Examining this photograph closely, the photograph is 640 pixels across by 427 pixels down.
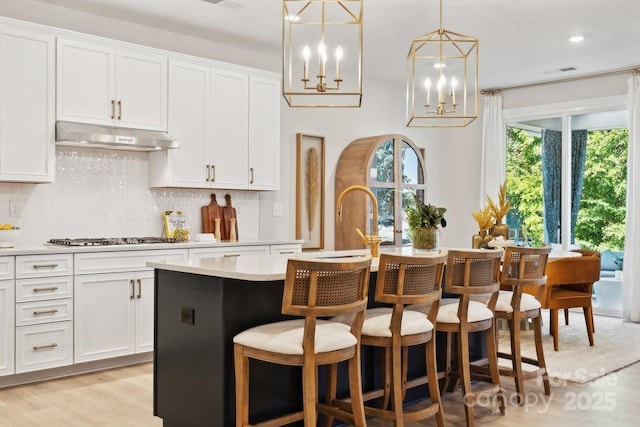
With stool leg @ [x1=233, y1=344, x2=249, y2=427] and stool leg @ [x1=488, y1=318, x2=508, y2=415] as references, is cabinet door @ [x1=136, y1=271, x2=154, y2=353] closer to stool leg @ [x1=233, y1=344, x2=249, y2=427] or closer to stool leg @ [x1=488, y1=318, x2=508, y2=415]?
stool leg @ [x1=233, y1=344, x2=249, y2=427]

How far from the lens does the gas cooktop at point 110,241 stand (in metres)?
4.52

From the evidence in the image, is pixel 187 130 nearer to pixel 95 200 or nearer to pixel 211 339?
pixel 95 200

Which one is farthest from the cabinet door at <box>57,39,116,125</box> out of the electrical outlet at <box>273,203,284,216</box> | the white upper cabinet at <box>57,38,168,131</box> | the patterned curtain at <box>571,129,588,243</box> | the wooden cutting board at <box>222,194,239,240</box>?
the patterned curtain at <box>571,129,588,243</box>

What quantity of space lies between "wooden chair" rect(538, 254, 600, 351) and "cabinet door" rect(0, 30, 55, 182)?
13.2ft

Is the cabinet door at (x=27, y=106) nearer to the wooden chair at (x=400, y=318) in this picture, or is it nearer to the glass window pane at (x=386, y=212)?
the wooden chair at (x=400, y=318)

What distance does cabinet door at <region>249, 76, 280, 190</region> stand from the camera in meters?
5.76

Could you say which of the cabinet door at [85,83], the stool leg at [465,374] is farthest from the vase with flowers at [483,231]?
the cabinet door at [85,83]

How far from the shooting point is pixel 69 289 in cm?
434

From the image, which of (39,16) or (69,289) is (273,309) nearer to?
(69,289)

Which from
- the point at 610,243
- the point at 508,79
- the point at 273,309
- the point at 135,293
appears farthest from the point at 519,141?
the point at 273,309

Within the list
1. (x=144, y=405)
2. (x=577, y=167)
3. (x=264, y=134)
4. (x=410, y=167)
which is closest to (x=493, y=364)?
(x=144, y=405)

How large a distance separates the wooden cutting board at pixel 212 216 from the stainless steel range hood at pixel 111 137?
0.88 m

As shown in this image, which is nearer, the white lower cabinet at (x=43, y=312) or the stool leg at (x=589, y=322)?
the white lower cabinet at (x=43, y=312)

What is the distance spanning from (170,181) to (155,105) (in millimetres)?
622
